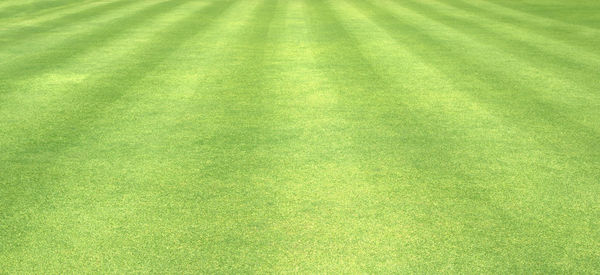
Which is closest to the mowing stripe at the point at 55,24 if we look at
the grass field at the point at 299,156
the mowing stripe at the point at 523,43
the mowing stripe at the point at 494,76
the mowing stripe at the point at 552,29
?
the grass field at the point at 299,156

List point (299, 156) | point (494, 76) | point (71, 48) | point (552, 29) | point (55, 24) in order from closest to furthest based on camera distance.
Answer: point (299, 156)
point (494, 76)
point (71, 48)
point (552, 29)
point (55, 24)

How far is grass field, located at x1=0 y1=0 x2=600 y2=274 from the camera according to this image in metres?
3.73

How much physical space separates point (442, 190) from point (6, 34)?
1180cm

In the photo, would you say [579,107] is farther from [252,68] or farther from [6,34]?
[6,34]

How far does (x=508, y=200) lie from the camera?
14.6ft

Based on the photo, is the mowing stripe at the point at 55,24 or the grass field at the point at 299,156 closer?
the grass field at the point at 299,156

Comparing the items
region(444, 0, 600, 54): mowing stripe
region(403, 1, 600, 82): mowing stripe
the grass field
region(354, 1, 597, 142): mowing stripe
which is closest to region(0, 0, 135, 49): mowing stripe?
the grass field

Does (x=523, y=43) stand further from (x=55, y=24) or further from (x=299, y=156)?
(x=55, y=24)

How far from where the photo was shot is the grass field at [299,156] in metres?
3.73

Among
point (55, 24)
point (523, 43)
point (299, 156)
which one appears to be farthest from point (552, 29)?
point (55, 24)

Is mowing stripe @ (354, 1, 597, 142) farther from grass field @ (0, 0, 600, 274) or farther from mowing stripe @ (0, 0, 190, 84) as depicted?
mowing stripe @ (0, 0, 190, 84)

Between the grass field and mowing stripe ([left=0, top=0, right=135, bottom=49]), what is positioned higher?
mowing stripe ([left=0, top=0, right=135, bottom=49])

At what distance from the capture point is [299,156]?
17.7 feet

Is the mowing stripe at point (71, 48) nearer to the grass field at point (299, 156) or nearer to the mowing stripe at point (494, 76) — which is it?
the grass field at point (299, 156)
